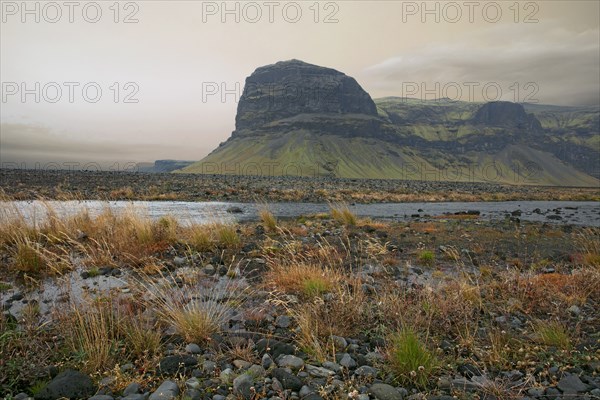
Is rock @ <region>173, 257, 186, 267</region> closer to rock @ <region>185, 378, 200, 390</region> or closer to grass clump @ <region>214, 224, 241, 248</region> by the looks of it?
grass clump @ <region>214, 224, 241, 248</region>

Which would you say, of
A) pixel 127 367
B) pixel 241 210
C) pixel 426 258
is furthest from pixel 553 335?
pixel 241 210

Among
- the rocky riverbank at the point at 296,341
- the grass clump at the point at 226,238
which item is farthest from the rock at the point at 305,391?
the grass clump at the point at 226,238

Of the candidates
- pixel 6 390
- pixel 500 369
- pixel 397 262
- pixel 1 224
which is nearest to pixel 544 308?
pixel 500 369

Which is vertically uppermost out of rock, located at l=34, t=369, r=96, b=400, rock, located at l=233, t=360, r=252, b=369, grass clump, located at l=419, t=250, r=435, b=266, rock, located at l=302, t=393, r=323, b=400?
rock, located at l=34, t=369, r=96, b=400

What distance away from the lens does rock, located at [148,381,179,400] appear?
3684mm

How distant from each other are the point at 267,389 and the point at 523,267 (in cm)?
941

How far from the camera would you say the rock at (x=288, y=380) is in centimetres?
394

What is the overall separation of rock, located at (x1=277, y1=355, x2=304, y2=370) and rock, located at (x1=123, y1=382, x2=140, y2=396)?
61.4 inches

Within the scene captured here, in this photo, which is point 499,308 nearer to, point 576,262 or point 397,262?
point 397,262

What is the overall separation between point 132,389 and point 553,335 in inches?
217

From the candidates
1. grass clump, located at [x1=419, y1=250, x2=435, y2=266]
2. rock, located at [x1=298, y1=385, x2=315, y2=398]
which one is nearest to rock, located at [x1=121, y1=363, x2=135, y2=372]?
rock, located at [x1=298, y1=385, x2=315, y2=398]

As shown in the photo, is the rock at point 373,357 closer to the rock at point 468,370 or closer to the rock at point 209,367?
the rock at point 468,370

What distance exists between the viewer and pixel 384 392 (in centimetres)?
382

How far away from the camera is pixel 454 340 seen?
5.17 m
